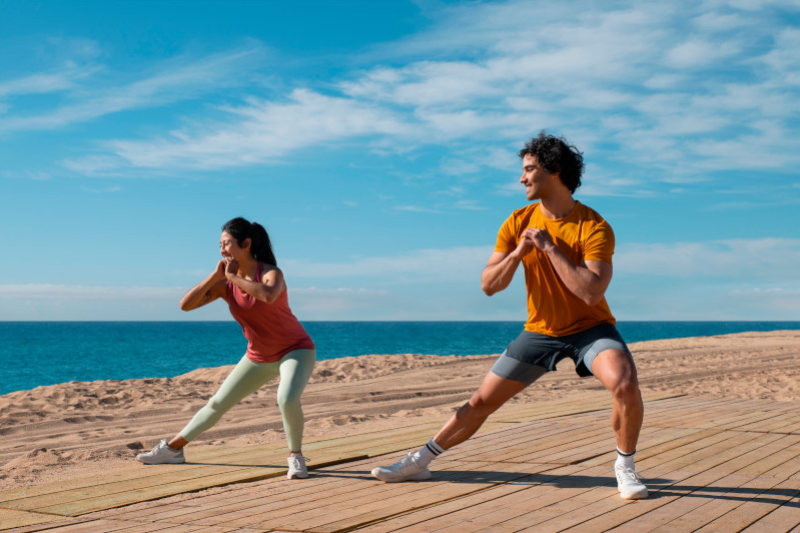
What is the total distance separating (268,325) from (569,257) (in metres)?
2.06

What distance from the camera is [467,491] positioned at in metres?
4.23

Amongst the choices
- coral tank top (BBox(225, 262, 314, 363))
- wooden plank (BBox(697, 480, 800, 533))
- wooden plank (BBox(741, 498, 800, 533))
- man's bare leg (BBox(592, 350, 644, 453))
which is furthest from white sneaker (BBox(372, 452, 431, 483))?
wooden plank (BBox(741, 498, 800, 533))

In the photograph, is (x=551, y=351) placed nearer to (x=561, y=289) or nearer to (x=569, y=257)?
(x=561, y=289)

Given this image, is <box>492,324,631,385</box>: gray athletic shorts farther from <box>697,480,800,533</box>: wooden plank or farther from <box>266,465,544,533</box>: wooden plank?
<box>697,480,800,533</box>: wooden plank

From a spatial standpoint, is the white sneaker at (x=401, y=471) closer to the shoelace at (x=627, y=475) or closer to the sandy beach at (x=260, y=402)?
the shoelace at (x=627, y=475)

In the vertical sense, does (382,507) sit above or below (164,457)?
below

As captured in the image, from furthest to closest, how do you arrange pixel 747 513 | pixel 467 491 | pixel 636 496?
1. pixel 467 491
2. pixel 636 496
3. pixel 747 513

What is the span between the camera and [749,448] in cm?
564

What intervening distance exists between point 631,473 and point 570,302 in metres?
1.00

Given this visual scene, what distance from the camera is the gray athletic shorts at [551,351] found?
3959mm

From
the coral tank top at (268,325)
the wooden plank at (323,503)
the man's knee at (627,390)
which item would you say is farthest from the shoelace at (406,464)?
the man's knee at (627,390)

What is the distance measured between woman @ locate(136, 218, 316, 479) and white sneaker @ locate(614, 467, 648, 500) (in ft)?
6.50

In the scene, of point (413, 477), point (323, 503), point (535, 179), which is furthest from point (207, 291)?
point (535, 179)

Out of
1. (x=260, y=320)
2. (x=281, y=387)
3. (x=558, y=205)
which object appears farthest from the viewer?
(x=260, y=320)
